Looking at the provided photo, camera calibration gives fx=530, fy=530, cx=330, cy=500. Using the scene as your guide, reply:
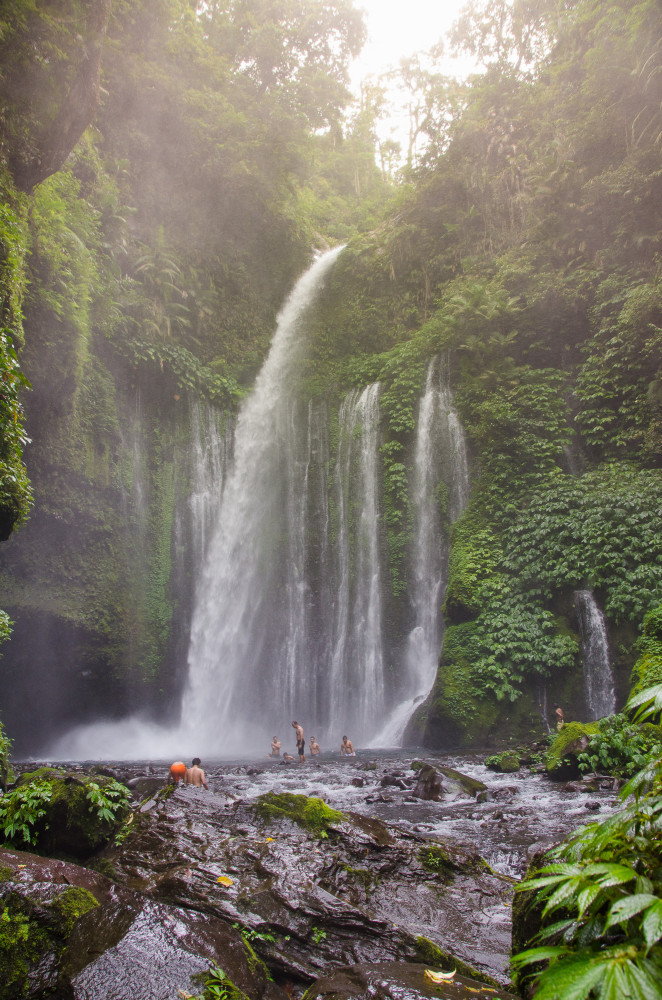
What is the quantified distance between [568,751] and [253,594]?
11249 mm

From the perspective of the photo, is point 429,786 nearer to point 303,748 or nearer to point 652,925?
point 303,748

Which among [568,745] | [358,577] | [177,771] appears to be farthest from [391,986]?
[358,577]

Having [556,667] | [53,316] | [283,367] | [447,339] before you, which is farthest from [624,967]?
[283,367]

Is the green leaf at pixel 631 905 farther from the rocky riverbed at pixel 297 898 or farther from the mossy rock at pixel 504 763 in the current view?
the mossy rock at pixel 504 763

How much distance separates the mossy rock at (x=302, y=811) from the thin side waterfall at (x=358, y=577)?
9.53 meters

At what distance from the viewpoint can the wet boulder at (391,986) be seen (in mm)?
2203

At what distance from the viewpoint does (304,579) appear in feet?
57.2

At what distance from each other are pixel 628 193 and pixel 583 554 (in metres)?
10.7

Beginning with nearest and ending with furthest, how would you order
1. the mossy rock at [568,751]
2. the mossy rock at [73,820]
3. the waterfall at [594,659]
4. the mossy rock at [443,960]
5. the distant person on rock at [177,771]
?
the mossy rock at [443,960] → the mossy rock at [73,820] → the distant person on rock at [177,771] → the mossy rock at [568,751] → the waterfall at [594,659]

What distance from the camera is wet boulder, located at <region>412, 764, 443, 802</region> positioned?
740cm

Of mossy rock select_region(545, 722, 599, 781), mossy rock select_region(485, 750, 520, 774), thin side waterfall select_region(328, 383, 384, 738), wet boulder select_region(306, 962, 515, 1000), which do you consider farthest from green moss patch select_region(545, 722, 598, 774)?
wet boulder select_region(306, 962, 515, 1000)

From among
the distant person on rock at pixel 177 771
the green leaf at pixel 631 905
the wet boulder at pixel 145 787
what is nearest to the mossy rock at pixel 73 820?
the wet boulder at pixel 145 787

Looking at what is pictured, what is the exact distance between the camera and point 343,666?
607 inches

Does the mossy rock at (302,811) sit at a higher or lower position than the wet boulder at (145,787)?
higher
